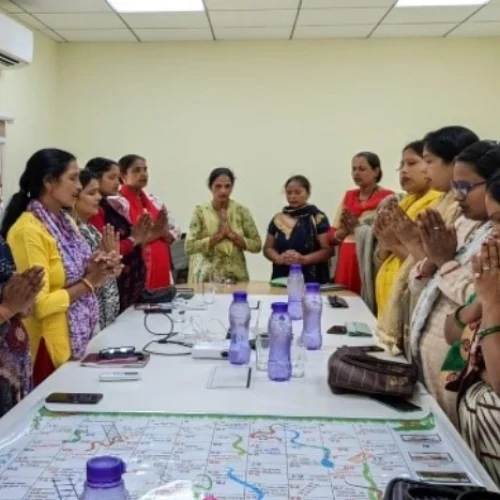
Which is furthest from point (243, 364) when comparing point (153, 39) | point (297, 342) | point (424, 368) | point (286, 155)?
point (153, 39)

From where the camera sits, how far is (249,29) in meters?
5.01

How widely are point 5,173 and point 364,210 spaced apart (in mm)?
2595

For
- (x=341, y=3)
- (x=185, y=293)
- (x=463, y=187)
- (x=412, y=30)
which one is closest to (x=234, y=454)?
(x=463, y=187)

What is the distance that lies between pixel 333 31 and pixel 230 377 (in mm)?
4003

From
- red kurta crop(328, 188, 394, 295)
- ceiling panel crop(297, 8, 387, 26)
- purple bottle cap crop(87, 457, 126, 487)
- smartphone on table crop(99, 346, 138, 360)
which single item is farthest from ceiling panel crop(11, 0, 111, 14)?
purple bottle cap crop(87, 457, 126, 487)

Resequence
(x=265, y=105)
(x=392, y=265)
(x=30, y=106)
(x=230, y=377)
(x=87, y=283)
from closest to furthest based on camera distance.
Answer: (x=230, y=377), (x=87, y=283), (x=392, y=265), (x=30, y=106), (x=265, y=105)

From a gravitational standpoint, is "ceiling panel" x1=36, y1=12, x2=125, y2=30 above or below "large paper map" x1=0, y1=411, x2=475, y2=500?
above

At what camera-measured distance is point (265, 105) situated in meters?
5.45

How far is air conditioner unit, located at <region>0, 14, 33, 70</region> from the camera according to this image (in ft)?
12.9

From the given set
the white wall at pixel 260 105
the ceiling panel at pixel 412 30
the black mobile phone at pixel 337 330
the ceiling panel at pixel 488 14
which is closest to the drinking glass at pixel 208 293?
the black mobile phone at pixel 337 330

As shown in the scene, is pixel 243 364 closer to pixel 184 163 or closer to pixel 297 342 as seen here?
pixel 297 342

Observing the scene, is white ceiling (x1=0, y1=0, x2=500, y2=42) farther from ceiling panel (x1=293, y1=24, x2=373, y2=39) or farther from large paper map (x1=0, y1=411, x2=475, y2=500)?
large paper map (x1=0, y1=411, x2=475, y2=500)

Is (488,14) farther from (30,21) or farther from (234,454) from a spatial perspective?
(234,454)

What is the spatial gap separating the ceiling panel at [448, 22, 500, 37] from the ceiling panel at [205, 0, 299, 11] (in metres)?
1.55
